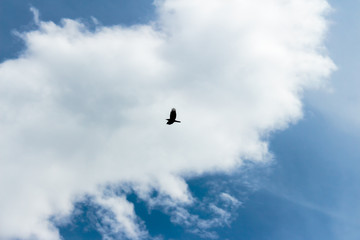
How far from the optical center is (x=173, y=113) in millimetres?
82750
